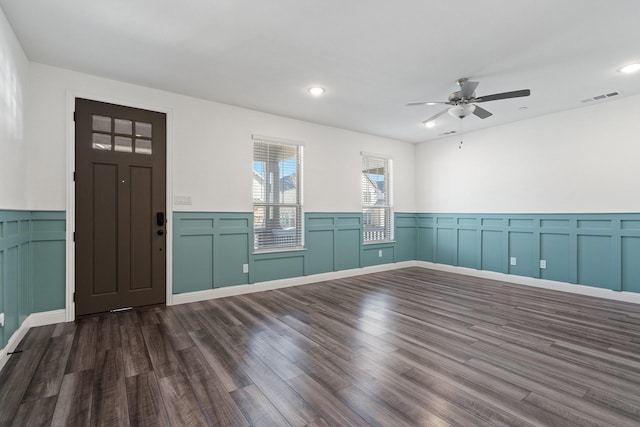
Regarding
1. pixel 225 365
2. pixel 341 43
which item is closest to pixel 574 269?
pixel 341 43

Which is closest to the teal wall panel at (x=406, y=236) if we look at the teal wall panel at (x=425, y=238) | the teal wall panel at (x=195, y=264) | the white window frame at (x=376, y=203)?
the teal wall panel at (x=425, y=238)

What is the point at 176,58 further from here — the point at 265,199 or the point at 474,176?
the point at 474,176

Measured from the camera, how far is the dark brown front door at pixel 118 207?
3461 millimetres

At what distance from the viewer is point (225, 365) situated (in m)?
2.35

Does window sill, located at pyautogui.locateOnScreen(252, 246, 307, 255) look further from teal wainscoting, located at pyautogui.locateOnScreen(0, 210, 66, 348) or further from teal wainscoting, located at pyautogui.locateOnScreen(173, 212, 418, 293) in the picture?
teal wainscoting, located at pyautogui.locateOnScreen(0, 210, 66, 348)

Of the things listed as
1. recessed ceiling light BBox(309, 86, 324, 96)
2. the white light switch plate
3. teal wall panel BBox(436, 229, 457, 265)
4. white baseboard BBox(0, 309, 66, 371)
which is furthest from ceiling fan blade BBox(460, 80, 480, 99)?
white baseboard BBox(0, 309, 66, 371)

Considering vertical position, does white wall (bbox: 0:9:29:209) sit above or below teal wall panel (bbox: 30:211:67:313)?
above

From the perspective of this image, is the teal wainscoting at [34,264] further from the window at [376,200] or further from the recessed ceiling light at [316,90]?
the window at [376,200]

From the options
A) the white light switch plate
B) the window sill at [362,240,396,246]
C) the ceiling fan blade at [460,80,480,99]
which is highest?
the ceiling fan blade at [460,80,480,99]

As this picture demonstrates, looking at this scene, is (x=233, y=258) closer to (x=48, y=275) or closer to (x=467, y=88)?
(x=48, y=275)

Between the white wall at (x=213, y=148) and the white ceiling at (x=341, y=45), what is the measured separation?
211 mm

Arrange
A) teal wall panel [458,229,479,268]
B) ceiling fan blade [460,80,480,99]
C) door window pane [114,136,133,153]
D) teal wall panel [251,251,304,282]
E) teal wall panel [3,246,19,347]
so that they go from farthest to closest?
teal wall panel [458,229,479,268] → teal wall panel [251,251,304,282] → door window pane [114,136,133,153] → ceiling fan blade [460,80,480,99] → teal wall panel [3,246,19,347]

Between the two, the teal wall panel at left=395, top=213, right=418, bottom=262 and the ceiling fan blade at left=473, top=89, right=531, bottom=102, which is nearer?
the ceiling fan blade at left=473, top=89, right=531, bottom=102

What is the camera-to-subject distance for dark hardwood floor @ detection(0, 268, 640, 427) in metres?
1.78
